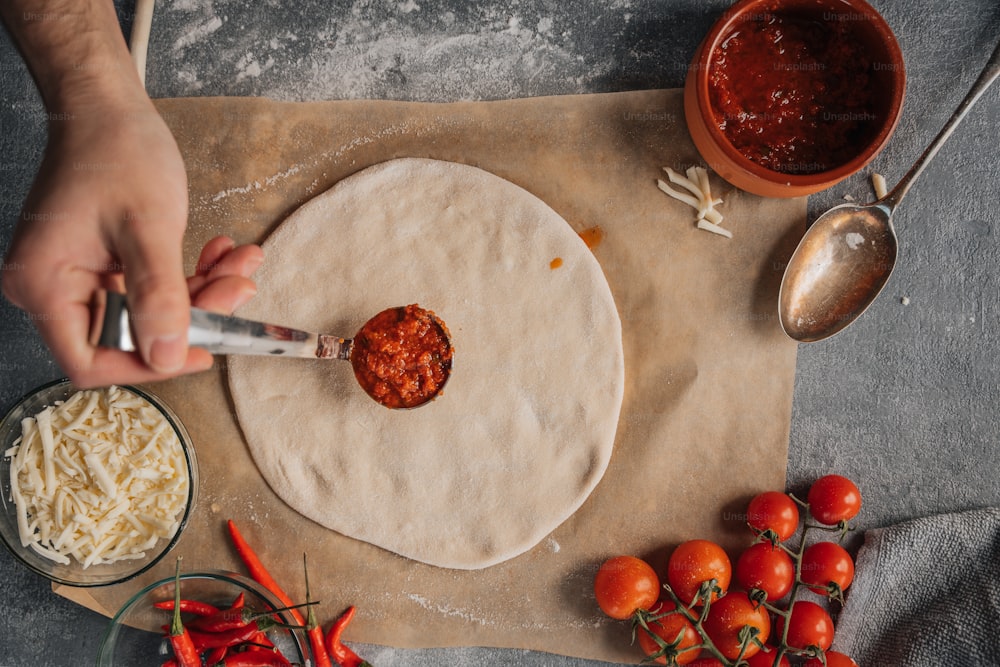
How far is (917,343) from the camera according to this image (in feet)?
8.84

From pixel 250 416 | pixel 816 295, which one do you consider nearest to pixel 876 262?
pixel 816 295

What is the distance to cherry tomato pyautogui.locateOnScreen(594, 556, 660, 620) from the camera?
2.49m

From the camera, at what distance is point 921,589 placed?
8.46ft

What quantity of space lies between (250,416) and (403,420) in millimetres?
585

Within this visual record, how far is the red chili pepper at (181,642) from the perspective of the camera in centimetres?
237

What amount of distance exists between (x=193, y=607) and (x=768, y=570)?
2.12m

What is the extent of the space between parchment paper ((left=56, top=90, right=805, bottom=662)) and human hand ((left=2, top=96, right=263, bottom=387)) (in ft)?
2.08

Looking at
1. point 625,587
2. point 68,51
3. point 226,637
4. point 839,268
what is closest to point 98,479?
point 226,637

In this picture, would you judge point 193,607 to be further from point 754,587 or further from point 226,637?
point 754,587

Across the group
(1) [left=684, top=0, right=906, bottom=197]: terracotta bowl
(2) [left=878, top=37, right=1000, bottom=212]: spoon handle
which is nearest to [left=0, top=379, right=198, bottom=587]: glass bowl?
(1) [left=684, top=0, right=906, bottom=197]: terracotta bowl

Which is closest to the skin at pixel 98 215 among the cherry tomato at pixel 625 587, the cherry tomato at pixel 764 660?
the cherry tomato at pixel 625 587

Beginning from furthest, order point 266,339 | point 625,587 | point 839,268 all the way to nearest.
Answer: point 839,268 → point 625,587 → point 266,339

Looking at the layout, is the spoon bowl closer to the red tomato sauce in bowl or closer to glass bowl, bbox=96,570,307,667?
the red tomato sauce in bowl

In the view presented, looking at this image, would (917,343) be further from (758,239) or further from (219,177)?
(219,177)
